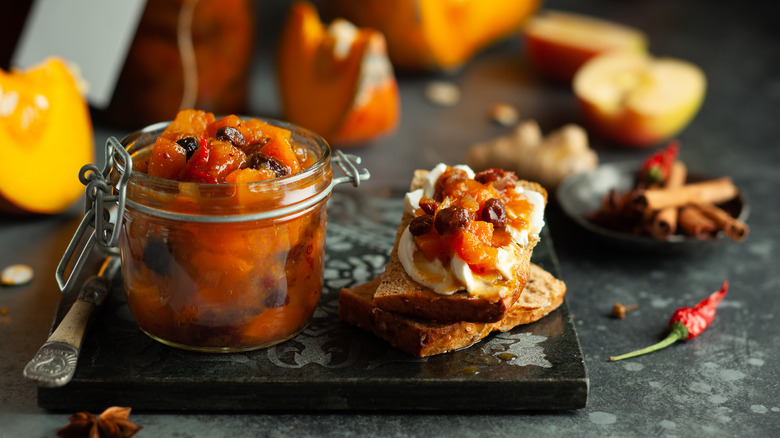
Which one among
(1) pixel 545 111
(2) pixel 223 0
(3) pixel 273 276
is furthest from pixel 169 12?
(1) pixel 545 111

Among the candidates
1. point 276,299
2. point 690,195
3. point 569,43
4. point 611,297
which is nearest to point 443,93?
point 569,43

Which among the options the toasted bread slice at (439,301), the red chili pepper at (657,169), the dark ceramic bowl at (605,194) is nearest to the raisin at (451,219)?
the toasted bread slice at (439,301)

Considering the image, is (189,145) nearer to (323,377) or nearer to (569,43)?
(323,377)

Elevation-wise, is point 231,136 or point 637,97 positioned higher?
point 231,136

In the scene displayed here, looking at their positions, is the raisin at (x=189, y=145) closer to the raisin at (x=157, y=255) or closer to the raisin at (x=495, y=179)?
the raisin at (x=157, y=255)

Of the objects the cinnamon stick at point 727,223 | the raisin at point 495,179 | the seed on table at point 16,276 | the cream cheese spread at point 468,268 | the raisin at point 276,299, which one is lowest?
the seed on table at point 16,276

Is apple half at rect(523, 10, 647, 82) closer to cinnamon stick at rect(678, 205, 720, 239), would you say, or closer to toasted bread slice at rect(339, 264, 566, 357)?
cinnamon stick at rect(678, 205, 720, 239)

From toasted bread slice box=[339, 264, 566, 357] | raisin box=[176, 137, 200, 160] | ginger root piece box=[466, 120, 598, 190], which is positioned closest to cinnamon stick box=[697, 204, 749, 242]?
ginger root piece box=[466, 120, 598, 190]
